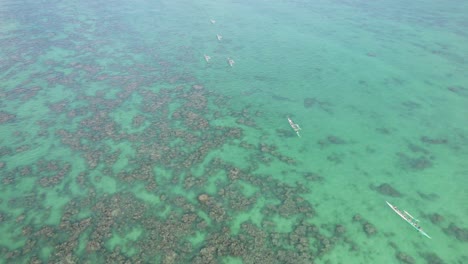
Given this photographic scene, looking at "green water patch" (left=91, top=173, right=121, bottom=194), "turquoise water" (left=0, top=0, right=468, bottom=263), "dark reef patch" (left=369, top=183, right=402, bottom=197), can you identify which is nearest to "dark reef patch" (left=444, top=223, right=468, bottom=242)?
"turquoise water" (left=0, top=0, right=468, bottom=263)

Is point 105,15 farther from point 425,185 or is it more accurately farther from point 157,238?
point 425,185

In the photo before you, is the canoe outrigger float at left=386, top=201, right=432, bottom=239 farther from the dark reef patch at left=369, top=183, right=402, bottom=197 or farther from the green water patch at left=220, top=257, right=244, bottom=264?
the green water patch at left=220, top=257, right=244, bottom=264

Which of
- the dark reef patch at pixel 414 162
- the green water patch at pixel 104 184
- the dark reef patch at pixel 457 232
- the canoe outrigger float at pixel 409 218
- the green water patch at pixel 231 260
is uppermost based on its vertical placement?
the dark reef patch at pixel 414 162

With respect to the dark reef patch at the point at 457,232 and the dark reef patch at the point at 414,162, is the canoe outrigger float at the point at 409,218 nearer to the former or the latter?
the dark reef patch at the point at 457,232

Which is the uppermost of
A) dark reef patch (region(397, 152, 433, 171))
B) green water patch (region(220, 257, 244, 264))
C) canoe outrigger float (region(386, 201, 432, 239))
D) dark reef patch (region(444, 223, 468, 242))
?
dark reef patch (region(397, 152, 433, 171))

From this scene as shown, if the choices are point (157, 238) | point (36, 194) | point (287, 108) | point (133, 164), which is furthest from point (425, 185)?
point (36, 194)

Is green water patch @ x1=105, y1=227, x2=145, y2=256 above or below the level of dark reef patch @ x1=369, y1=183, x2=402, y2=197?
below

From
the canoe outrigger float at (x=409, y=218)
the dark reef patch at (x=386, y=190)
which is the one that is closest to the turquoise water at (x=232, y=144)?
the dark reef patch at (x=386, y=190)

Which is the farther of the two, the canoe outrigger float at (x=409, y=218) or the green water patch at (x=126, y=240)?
the canoe outrigger float at (x=409, y=218)
